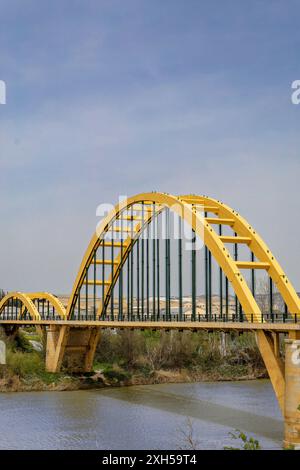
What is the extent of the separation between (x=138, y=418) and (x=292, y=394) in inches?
430

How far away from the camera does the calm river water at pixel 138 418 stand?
29.7 m

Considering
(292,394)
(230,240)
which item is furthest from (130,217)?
(292,394)

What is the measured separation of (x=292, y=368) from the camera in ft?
91.1

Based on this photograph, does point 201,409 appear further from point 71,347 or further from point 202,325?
point 71,347

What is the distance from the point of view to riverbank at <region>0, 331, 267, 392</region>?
54.3m

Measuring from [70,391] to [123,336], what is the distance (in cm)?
1233

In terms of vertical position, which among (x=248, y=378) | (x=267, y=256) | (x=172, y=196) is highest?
(x=172, y=196)

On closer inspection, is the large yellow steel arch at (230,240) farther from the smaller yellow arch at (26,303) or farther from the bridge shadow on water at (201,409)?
the smaller yellow arch at (26,303)

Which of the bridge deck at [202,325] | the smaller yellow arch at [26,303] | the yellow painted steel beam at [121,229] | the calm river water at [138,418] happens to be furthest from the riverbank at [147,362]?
the yellow painted steel beam at [121,229]

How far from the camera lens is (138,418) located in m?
36.2

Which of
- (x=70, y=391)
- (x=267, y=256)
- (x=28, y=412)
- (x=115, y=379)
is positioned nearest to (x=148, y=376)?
(x=115, y=379)

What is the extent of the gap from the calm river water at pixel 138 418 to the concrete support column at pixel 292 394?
1062mm

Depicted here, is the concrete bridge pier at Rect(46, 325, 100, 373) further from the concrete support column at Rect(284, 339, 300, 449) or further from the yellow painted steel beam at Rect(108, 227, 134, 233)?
the concrete support column at Rect(284, 339, 300, 449)

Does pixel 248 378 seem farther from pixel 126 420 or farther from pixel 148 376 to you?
pixel 126 420
